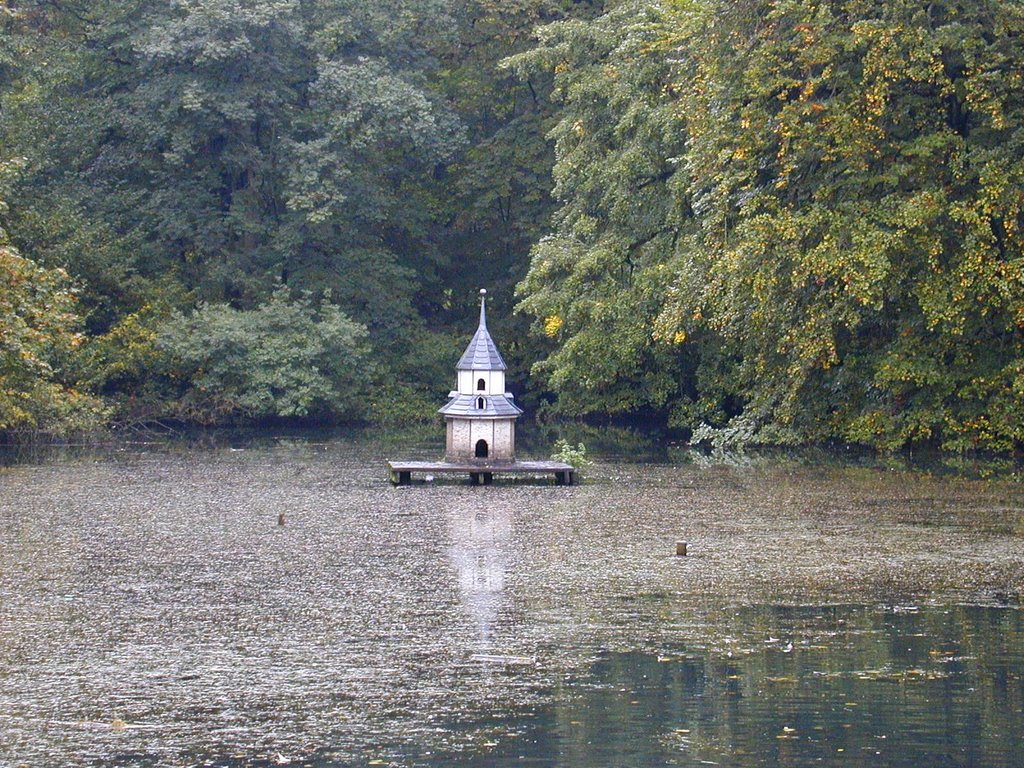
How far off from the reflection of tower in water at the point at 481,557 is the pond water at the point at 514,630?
2.1 inches

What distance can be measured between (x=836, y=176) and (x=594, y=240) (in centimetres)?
942

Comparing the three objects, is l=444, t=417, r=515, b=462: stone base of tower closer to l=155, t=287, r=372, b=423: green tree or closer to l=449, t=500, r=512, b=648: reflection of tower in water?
l=449, t=500, r=512, b=648: reflection of tower in water

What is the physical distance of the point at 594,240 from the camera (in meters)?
35.5

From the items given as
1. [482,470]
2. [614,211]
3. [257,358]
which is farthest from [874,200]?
[257,358]

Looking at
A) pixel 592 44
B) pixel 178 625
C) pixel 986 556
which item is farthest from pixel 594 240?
pixel 178 625

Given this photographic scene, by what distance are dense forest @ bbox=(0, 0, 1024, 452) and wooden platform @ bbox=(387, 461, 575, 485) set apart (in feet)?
16.8

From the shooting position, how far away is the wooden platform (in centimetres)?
2275

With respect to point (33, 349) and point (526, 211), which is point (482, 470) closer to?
point (33, 349)

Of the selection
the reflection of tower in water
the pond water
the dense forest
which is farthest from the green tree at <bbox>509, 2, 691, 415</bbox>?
the reflection of tower in water

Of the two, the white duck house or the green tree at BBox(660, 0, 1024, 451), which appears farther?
the green tree at BBox(660, 0, 1024, 451)

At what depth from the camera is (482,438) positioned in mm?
23672

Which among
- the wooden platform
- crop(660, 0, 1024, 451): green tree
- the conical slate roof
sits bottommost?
the wooden platform

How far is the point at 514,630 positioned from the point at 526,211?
113 feet

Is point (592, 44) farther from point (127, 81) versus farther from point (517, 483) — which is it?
point (517, 483)
